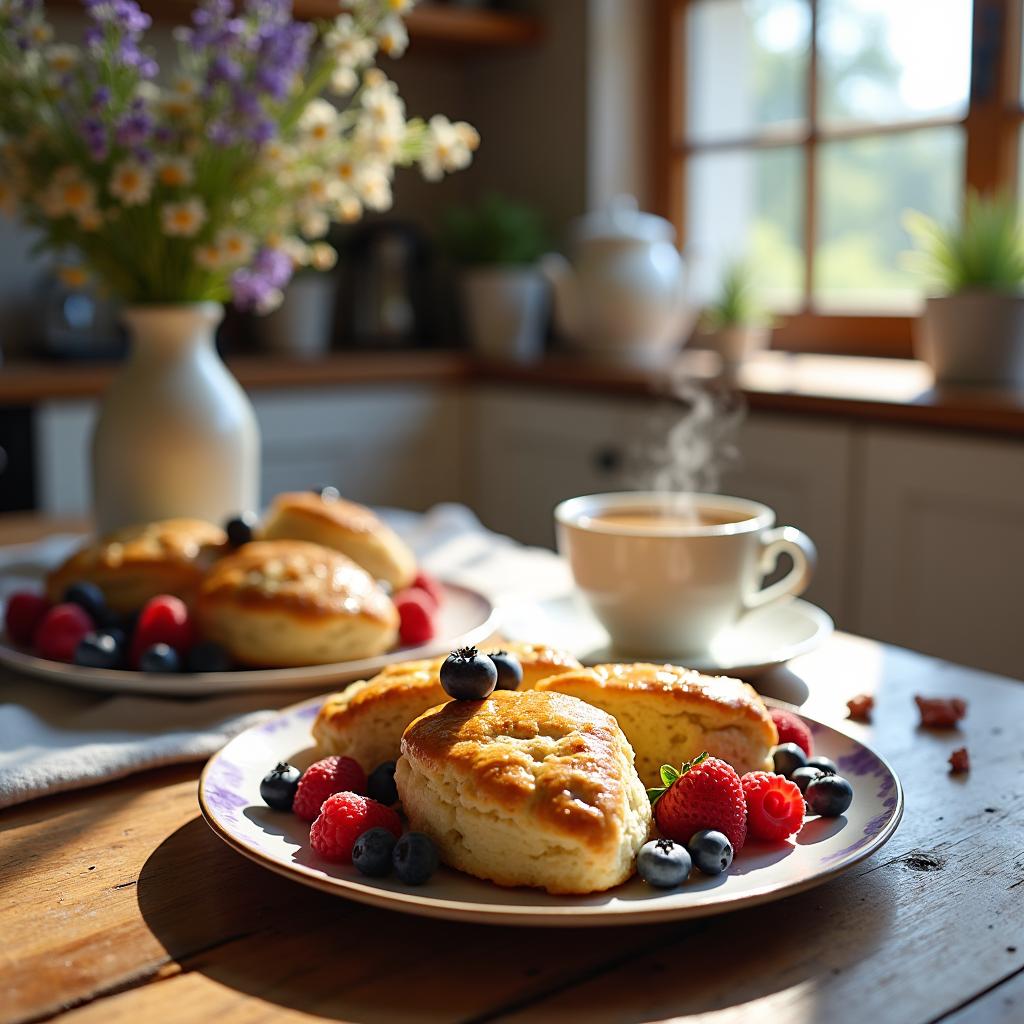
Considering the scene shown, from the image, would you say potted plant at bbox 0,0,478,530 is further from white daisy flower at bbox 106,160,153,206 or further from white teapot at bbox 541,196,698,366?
white teapot at bbox 541,196,698,366

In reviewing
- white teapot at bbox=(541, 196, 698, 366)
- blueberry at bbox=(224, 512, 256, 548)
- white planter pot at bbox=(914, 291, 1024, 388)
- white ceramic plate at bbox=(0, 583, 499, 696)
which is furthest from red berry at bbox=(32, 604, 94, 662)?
white teapot at bbox=(541, 196, 698, 366)

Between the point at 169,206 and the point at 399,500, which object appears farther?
the point at 399,500

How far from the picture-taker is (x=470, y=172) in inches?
139

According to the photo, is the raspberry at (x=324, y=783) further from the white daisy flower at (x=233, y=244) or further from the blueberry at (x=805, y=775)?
the white daisy flower at (x=233, y=244)

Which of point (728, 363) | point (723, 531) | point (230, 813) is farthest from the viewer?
point (728, 363)

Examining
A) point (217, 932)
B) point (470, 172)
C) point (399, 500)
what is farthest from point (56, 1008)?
point (470, 172)

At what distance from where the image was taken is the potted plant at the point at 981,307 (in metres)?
2.01

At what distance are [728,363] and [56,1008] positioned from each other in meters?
2.19

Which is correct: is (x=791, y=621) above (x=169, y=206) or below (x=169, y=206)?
below

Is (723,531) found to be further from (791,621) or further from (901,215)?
(901,215)

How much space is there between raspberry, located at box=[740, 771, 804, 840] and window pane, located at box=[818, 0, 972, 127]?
7.32ft

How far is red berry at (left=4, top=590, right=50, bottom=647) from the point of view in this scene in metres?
1.05

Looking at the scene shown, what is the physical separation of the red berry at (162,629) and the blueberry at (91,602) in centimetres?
5

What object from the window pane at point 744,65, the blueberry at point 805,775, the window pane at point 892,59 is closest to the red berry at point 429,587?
the blueberry at point 805,775
